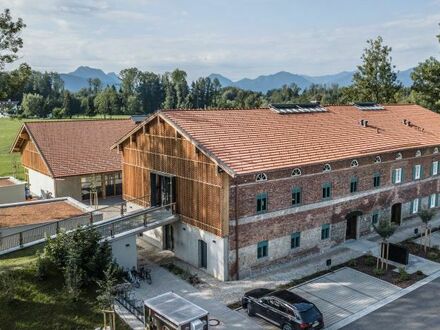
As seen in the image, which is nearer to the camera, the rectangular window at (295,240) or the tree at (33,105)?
the rectangular window at (295,240)

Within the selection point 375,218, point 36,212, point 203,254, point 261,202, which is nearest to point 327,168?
point 261,202

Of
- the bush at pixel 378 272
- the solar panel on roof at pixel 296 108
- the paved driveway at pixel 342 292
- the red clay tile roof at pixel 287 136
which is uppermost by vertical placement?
the solar panel on roof at pixel 296 108

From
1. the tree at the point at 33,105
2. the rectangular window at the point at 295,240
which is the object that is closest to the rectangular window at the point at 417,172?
the rectangular window at the point at 295,240

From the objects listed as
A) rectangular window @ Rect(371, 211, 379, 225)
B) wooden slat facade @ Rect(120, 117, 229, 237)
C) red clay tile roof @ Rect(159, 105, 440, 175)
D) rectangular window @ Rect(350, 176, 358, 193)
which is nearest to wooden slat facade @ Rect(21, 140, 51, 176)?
wooden slat facade @ Rect(120, 117, 229, 237)

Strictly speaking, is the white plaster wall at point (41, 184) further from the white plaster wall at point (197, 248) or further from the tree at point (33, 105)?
the tree at point (33, 105)

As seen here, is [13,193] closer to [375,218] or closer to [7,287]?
[7,287]
